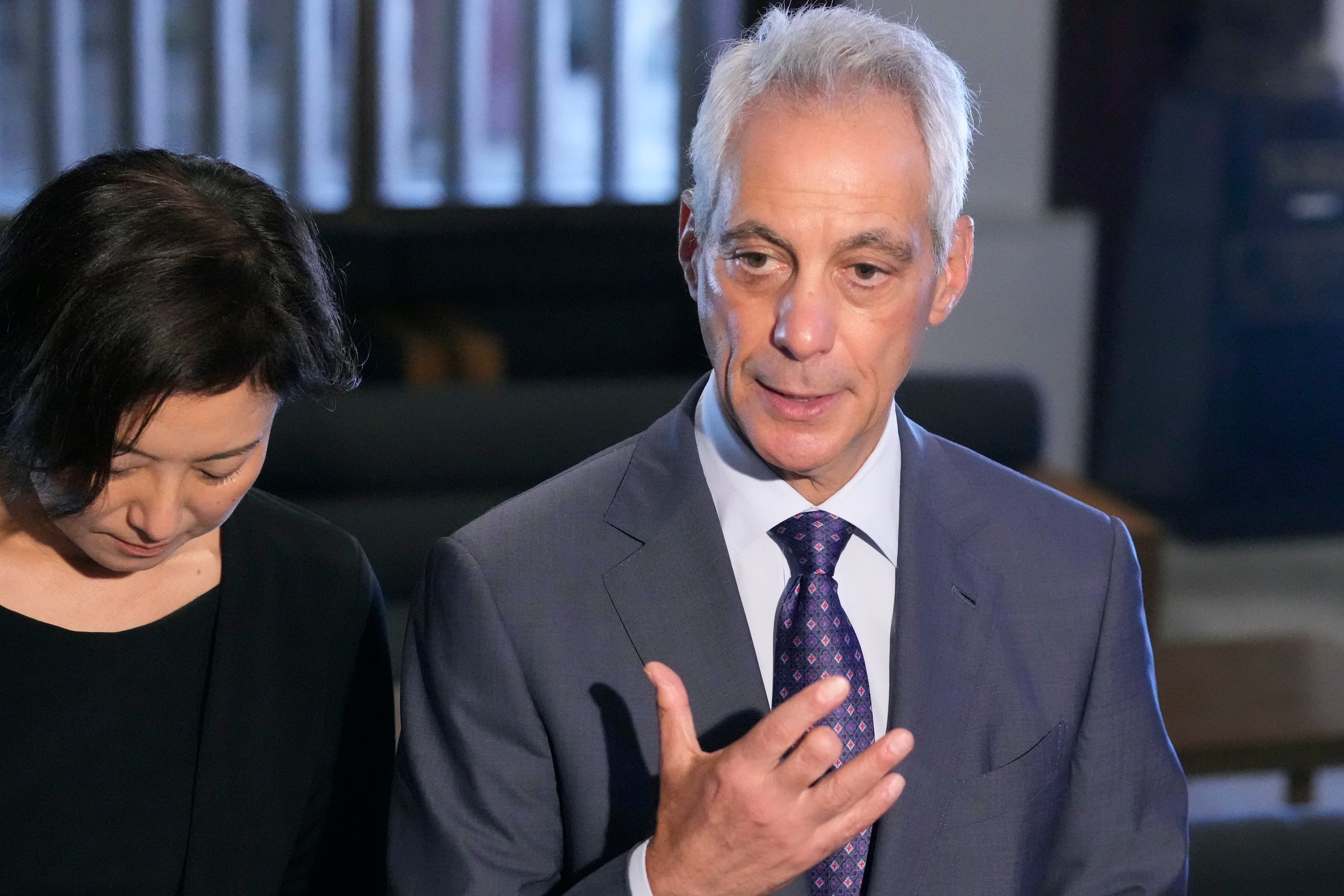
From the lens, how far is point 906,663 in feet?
4.39

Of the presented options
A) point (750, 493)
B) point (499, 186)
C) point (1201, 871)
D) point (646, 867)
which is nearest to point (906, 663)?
point (750, 493)

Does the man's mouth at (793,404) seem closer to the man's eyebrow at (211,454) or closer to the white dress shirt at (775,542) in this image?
the white dress shirt at (775,542)

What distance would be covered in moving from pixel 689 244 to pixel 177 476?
1.59 ft

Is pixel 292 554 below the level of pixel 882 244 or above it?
below

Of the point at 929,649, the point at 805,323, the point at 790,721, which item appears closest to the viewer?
the point at 790,721

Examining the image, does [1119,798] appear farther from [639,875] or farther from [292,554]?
[292,554]

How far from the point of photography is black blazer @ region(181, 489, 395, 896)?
1465 mm

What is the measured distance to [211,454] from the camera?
51.2 inches

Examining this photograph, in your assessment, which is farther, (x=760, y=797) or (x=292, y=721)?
(x=292, y=721)

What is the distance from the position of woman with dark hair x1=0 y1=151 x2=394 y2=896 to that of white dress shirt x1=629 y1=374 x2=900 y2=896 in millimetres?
361

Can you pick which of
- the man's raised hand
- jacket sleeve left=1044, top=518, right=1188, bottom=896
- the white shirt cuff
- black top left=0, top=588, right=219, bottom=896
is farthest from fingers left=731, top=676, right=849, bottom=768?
black top left=0, top=588, right=219, bottom=896

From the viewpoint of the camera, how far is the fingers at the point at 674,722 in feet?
3.84

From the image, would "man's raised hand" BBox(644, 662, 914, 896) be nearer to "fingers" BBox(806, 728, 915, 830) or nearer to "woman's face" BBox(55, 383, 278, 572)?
"fingers" BBox(806, 728, 915, 830)

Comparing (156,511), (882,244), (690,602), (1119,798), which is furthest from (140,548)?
(1119,798)
